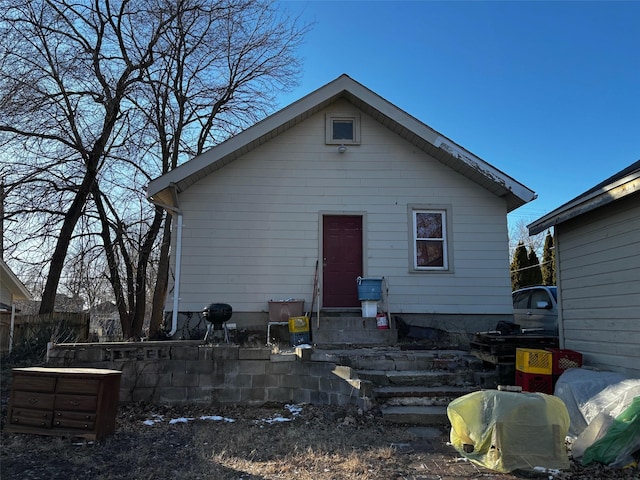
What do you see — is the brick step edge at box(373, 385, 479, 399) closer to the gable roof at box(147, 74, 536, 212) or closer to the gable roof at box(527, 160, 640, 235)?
the gable roof at box(527, 160, 640, 235)

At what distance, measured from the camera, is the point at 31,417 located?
5199 mm

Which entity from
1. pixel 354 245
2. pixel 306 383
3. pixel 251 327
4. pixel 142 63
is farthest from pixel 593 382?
pixel 142 63

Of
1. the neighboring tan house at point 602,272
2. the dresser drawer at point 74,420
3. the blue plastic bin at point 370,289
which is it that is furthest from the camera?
the blue plastic bin at point 370,289

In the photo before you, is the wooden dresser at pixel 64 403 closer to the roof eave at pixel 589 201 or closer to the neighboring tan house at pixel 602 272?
the neighboring tan house at pixel 602 272

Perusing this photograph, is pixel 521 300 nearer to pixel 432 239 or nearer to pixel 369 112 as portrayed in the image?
pixel 432 239

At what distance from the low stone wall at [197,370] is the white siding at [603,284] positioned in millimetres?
3679

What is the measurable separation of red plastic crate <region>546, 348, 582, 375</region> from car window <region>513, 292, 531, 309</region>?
4.12 metres

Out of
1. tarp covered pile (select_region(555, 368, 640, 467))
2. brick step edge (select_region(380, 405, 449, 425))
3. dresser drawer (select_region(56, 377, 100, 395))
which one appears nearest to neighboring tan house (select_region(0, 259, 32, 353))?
dresser drawer (select_region(56, 377, 100, 395))

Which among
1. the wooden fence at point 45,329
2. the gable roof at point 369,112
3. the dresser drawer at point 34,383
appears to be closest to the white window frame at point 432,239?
the gable roof at point 369,112

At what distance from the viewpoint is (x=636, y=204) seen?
Answer: 5387 millimetres

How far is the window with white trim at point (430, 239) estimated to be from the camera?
9.52m

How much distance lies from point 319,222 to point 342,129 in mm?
2105

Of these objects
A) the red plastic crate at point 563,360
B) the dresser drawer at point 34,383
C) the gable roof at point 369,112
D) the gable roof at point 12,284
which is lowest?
the dresser drawer at point 34,383

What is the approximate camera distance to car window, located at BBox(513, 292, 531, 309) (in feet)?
33.2
